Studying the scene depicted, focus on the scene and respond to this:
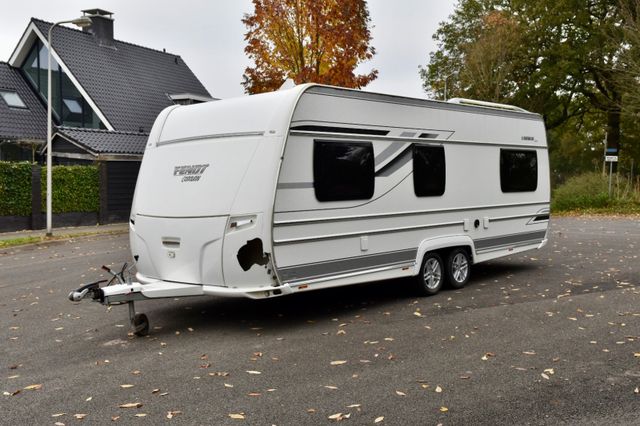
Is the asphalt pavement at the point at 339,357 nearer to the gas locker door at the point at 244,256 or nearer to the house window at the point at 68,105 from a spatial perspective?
the gas locker door at the point at 244,256

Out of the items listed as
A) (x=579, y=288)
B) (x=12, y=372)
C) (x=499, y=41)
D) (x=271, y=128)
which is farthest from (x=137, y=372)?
(x=499, y=41)

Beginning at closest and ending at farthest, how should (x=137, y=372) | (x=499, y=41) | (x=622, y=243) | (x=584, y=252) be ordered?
(x=137, y=372)
(x=584, y=252)
(x=622, y=243)
(x=499, y=41)

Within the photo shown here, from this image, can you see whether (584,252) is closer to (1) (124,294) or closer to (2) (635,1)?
(1) (124,294)

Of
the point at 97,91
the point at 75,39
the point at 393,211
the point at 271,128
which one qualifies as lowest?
the point at 393,211

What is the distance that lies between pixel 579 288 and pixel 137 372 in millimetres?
6752

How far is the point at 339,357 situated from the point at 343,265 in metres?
1.80

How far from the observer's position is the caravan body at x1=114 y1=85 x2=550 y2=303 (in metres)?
7.19

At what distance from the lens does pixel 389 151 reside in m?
8.66

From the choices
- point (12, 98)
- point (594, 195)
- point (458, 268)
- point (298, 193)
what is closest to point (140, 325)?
point (298, 193)

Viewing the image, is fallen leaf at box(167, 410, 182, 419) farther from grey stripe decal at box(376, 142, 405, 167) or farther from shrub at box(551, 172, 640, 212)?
shrub at box(551, 172, 640, 212)

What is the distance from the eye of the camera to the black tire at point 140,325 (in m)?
7.22

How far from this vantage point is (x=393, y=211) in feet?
28.3

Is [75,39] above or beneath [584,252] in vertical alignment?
above

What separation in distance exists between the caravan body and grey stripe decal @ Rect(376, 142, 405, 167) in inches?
0.6
